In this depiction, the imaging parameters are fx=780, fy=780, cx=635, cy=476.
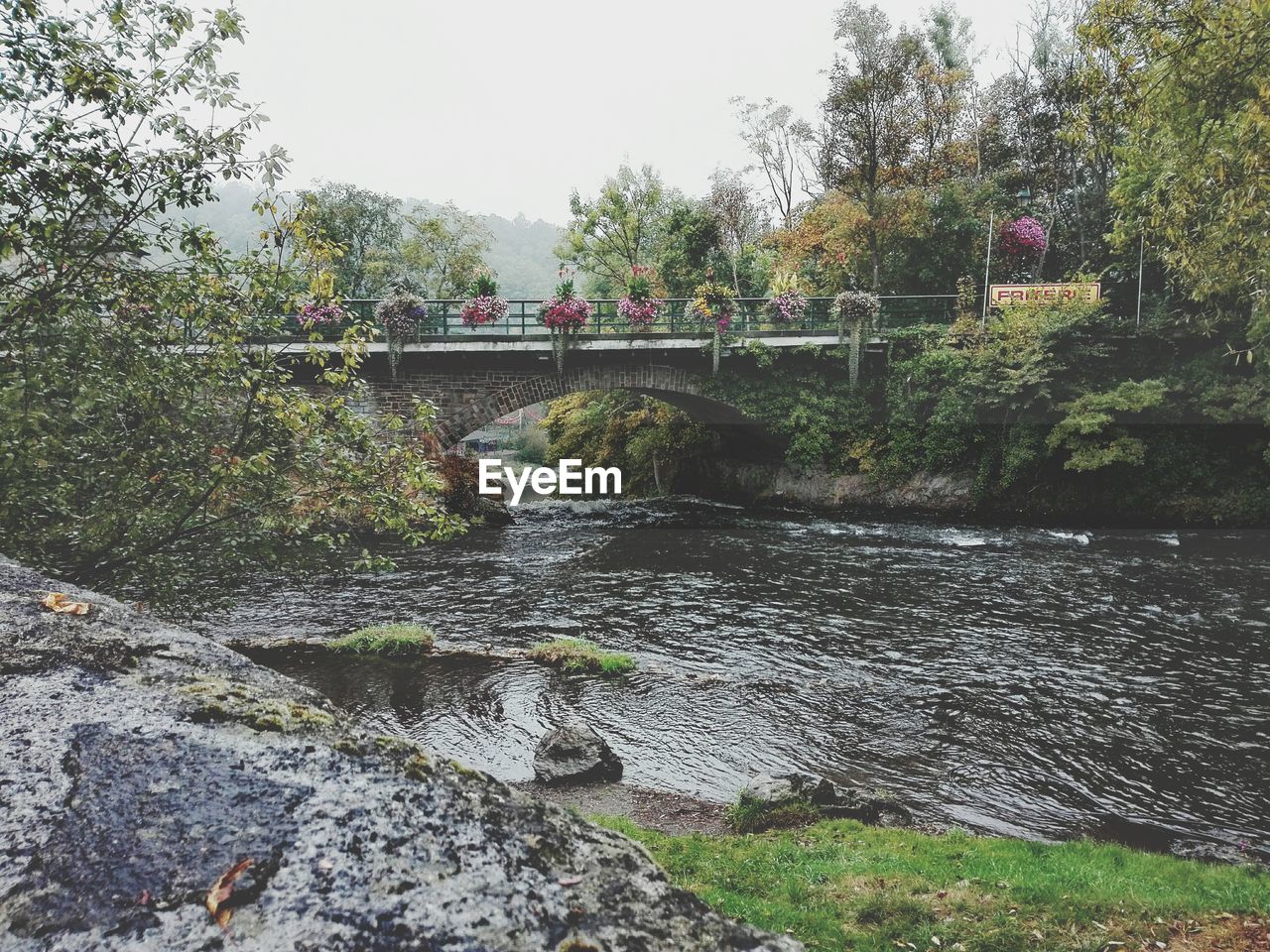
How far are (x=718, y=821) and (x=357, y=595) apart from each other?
1054 centimetres

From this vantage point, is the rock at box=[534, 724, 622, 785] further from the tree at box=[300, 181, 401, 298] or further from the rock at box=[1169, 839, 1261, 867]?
the tree at box=[300, 181, 401, 298]

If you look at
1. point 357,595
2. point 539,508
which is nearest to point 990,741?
point 357,595

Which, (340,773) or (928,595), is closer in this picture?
(340,773)

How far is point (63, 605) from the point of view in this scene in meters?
2.29

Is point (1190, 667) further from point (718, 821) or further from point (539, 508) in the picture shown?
point (539, 508)

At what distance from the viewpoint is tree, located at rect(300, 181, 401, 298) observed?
42.4m

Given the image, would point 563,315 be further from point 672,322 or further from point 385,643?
point 385,643

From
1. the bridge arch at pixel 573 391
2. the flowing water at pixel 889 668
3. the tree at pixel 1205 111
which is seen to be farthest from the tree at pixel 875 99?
the tree at pixel 1205 111

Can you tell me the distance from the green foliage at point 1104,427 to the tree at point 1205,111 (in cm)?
1167

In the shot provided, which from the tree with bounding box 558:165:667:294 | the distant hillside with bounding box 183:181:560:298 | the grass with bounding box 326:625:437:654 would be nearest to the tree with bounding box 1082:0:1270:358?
the grass with bounding box 326:625:437:654

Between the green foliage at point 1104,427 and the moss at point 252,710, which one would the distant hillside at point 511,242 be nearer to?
the green foliage at point 1104,427

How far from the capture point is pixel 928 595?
15742 mm

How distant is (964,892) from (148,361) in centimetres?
797

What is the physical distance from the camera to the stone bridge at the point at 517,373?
922 inches
